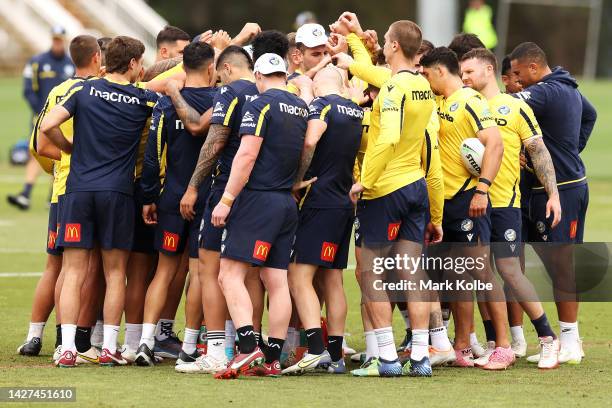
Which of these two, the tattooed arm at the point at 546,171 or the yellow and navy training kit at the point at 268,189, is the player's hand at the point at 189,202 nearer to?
the yellow and navy training kit at the point at 268,189

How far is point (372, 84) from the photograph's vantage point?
10.1 metres

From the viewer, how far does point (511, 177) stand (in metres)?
10.3

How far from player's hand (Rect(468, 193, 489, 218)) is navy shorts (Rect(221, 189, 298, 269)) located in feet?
4.60

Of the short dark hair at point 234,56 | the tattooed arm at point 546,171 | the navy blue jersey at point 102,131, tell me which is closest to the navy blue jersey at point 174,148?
the navy blue jersey at point 102,131

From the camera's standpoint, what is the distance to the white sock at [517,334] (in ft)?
35.1

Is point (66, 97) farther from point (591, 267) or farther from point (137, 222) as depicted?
point (591, 267)

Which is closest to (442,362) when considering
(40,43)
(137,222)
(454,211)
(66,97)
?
(454,211)

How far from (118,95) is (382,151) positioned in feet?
6.64

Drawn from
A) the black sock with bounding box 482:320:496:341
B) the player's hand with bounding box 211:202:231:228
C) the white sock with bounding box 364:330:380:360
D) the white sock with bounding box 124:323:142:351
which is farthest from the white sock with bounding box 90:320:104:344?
the black sock with bounding box 482:320:496:341

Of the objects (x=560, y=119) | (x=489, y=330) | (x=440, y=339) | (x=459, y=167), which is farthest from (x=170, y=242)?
(x=560, y=119)

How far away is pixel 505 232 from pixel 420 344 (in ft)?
4.22

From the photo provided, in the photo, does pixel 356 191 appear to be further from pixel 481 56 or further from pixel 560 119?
pixel 560 119

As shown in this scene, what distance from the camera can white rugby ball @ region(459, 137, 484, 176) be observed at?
9867 mm

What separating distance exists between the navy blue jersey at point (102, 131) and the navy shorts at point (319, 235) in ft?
4.39
